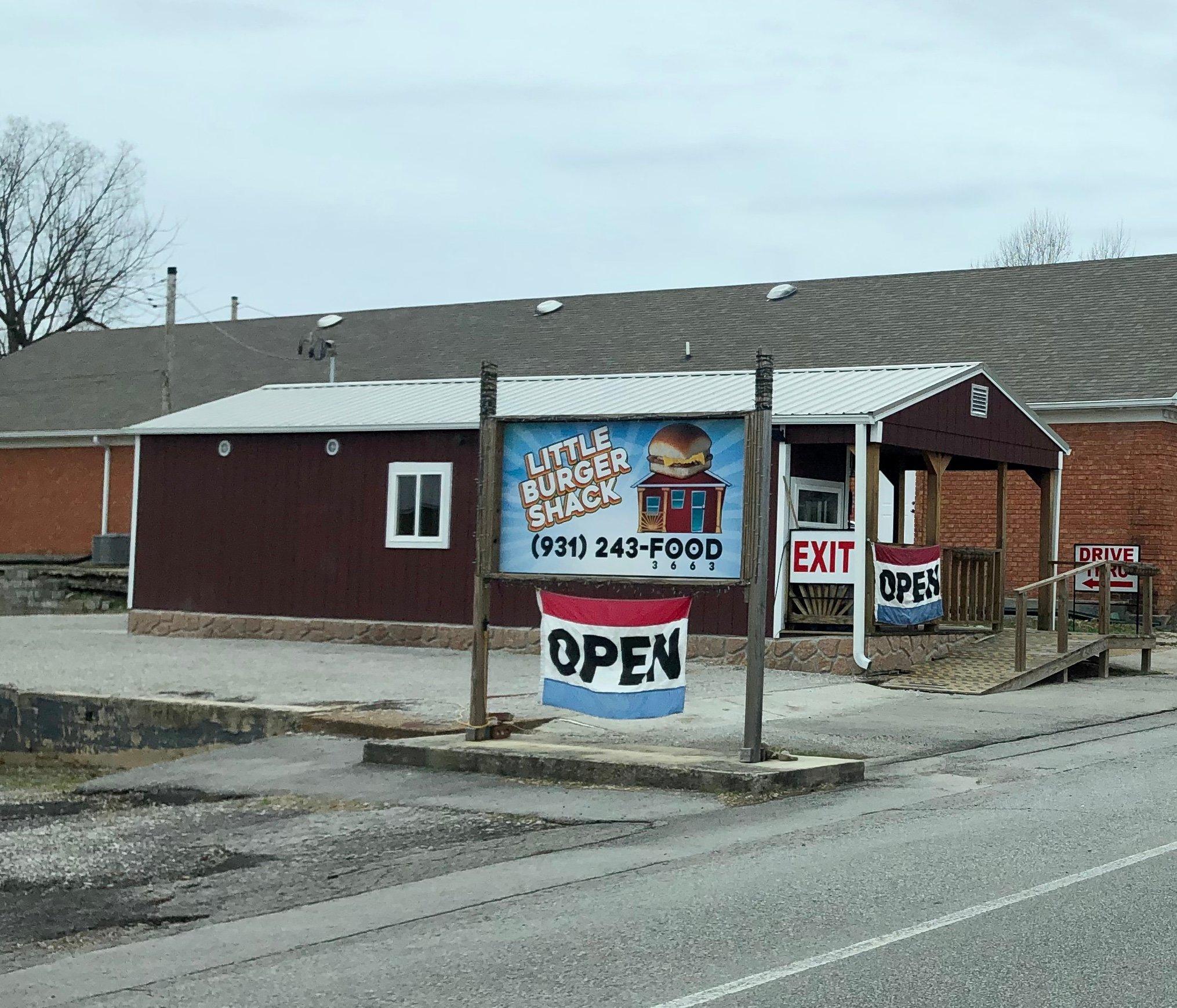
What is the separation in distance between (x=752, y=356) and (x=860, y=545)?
1329 centimetres

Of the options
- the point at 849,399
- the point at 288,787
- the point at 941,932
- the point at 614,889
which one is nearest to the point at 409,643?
the point at 849,399

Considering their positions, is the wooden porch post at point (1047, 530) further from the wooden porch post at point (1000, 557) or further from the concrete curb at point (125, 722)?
the concrete curb at point (125, 722)

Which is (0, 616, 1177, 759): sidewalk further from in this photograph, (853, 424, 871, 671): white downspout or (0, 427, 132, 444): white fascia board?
(0, 427, 132, 444): white fascia board

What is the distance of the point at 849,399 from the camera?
19.2m

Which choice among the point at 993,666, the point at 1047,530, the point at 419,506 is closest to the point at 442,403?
the point at 419,506

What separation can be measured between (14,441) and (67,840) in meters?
31.0

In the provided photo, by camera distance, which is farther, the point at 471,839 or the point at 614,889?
the point at 471,839

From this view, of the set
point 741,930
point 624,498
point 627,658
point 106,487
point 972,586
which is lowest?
point 741,930

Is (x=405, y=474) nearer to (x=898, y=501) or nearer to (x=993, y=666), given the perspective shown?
(x=898, y=501)

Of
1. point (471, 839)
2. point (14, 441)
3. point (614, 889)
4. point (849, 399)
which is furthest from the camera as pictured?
point (14, 441)

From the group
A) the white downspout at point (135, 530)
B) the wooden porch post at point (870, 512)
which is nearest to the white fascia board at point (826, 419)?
the wooden porch post at point (870, 512)

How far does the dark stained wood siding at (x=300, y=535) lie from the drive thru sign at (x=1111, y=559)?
971cm

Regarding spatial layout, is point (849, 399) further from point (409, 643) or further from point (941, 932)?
point (941, 932)

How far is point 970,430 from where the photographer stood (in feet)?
66.9
